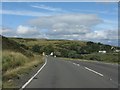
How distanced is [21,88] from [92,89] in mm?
2898

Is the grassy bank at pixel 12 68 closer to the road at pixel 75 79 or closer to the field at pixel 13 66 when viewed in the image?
Answer: the field at pixel 13 66

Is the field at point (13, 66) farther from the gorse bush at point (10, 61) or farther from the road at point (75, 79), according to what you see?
the road at point (75, 79)

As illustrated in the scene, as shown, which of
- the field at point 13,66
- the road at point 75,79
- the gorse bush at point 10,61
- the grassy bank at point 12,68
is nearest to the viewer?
the road at point 75,79

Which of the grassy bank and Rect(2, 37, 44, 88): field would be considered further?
Rect(2, 37, 44, 88): field

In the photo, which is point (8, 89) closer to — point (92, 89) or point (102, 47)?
point (92, 89)

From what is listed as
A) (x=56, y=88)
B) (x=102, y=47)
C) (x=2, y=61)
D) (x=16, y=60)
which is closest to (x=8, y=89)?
(x=56, y=88)

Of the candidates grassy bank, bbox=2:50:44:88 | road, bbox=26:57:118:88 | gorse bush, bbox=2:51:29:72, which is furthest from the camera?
gorse bush, bbox=2:51:29:72

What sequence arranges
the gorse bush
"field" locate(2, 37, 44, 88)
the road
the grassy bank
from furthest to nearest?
the gorse bush < "field" locate(2, 37, 44, 88) < the grassy bank < the road

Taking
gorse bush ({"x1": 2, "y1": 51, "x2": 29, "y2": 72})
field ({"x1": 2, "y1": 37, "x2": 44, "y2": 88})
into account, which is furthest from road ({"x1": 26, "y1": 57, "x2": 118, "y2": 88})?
gorse bush ({"x1": 2, "y1": 51, "x2": 29, "y2": 72})

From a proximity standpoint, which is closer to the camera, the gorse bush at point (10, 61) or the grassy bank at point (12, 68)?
the grassy bank at point (12, 68)

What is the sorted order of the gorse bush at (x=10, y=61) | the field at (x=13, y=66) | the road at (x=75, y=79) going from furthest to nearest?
the gorse bush at (x=10, y=61) < the field at (x=13, y=66) < the road at (x=75, y=79)

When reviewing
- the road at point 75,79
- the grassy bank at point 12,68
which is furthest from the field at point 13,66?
the road at point 75,79

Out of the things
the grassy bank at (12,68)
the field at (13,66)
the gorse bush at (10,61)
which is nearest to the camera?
the grassy bank at (12,68)

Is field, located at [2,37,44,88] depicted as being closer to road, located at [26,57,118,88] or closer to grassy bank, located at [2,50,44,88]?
grassy bank, located at [2,50,44,88]
